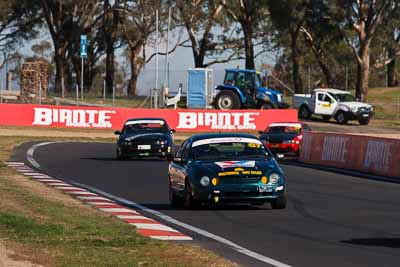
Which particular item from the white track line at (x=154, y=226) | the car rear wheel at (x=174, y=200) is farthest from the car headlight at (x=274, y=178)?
the white track line at (x=154, y=226)

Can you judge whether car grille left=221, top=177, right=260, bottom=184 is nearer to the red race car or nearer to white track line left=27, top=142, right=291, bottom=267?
white track line left=27, top=142, right=291, bottom=267

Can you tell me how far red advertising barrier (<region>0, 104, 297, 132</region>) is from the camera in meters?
57.4

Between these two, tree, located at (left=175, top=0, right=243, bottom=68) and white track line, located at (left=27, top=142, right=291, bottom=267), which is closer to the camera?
white track line, located at (left=27, top=142, right=291, bottom=267)

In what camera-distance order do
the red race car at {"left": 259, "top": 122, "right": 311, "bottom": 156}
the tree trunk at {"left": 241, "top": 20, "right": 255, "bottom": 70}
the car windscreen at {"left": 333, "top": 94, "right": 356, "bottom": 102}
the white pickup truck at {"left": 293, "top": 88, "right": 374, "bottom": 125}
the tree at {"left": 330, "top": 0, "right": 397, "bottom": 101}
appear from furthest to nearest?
the tree trunk at {"left": 241, "top": 20, "right": 255, "bottom": 70}
the tree at {"left": 330, "top": 0, "right": 397, "bottom": 101}
the car windscreen at {"left": 333, "top": 94, "right": 356, "bottom": 102}
the white pickup truck at {"left": 293, "top": 88, "right": 374, "bottom": 125}
the red race car at {"left": 259, "top": 122, "right": 311, "bottom": 156}

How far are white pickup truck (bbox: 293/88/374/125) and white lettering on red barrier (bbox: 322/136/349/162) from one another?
28686 millimetres

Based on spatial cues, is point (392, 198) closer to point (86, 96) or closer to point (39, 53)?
point (86, 96)

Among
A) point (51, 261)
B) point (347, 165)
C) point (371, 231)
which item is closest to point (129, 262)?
point (51, 261)

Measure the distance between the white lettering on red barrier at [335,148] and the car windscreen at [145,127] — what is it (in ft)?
18.1

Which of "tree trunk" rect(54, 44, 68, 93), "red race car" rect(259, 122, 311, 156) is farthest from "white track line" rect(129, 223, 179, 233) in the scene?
"tree trunk" rect(54, 44, 68, 93)

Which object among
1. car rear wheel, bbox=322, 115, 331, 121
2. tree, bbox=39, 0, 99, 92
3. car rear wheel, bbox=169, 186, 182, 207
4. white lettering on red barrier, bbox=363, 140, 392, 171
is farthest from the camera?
tree, bbox=39, 0, 99, 92

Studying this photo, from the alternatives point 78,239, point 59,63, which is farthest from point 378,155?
point 59,63

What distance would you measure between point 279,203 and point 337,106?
151 ft

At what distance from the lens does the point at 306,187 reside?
24359 mm

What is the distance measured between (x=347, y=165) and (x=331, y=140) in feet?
7.49
